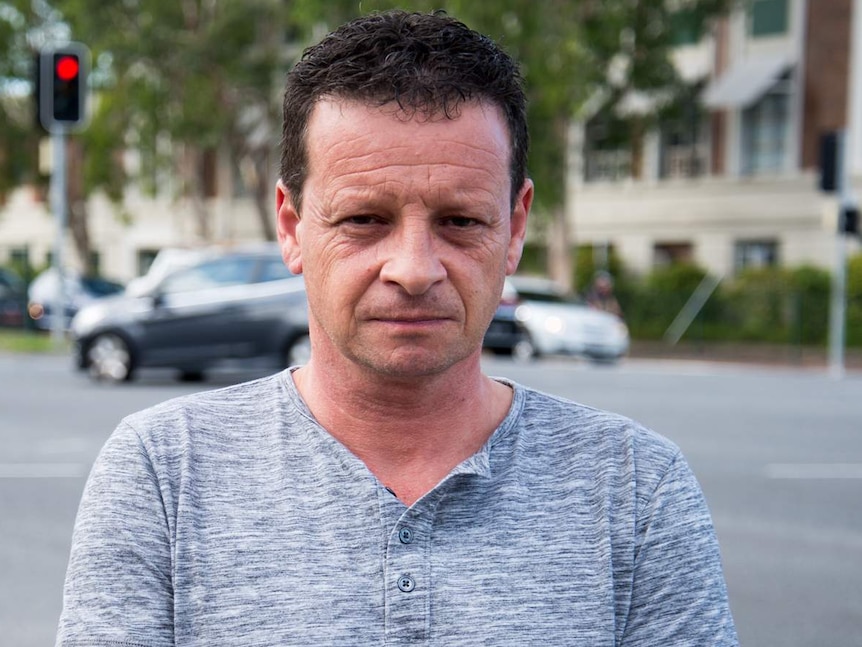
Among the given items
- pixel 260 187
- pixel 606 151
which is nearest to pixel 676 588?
pixel 606 151

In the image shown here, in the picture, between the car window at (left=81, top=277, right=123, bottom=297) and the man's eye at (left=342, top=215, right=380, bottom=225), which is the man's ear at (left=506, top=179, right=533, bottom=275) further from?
the car window at (left=81, top=277, right=123, bottom=297)

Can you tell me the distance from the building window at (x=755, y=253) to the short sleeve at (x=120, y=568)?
3153cm

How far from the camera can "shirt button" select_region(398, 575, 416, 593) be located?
66.6 inches

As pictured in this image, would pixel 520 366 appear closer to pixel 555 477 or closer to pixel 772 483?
pixel 772 483

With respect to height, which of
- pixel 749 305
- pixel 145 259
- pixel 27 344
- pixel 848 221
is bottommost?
pixel 27 344

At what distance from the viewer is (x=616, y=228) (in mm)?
35281

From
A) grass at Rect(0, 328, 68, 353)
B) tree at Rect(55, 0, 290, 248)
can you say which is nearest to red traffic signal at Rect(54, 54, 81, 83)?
grass at Rect(0, 328, 68, 353)

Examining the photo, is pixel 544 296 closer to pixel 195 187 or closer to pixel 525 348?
pixel 525 348

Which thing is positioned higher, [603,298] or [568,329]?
[603,298]

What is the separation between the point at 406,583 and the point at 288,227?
0.60 metres

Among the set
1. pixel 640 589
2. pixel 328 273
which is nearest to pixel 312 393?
pixel 328 273

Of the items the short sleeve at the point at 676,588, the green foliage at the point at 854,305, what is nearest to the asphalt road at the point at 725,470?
the short sleeve at the point at 676,588

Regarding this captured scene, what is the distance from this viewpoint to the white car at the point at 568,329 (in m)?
22.5

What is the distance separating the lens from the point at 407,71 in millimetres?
1739
